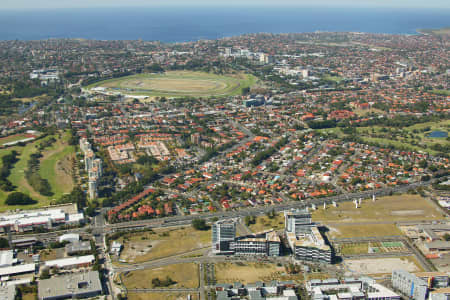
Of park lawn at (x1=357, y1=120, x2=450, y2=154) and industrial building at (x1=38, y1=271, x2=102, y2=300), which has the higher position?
park lawn at (x1=357, y1=120, x2=450, y2=154)

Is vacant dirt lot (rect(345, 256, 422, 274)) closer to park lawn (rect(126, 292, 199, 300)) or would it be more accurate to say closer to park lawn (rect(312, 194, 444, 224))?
park lawn (rect(312, 194, 444, 224))

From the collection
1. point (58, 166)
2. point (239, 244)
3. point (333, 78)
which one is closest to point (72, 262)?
point (239, 244)

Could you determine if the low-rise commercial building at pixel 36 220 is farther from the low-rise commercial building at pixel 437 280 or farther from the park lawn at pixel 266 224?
→ the low-rise commercial building at pixel 437 280

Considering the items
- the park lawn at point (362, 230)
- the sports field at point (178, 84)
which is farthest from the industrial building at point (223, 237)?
the sports field at point (178, 84)

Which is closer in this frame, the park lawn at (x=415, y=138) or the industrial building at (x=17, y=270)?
the industrial building at (x=17, y=270)

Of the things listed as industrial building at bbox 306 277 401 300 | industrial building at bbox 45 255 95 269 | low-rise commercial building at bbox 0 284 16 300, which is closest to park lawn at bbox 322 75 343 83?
industrial building at bbox 306 277 401 300

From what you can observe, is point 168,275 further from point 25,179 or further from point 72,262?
point 25,179

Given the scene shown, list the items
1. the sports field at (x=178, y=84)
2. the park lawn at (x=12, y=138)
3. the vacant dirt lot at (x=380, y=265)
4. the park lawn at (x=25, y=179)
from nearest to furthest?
the vacant dirt lot at (x=380, y=265), the park lawn at (x=25, y=179), the park lawn at (x=12, y=138), the sports field at (x=178, y=84)
